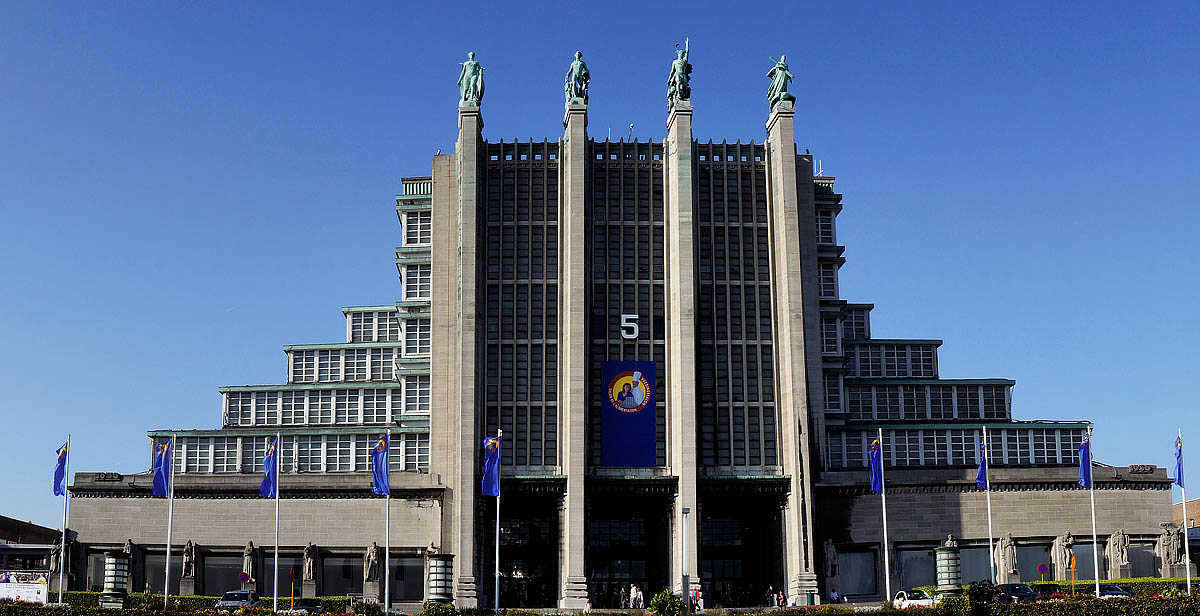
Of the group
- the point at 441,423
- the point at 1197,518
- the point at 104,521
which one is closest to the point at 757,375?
the point at 441,423

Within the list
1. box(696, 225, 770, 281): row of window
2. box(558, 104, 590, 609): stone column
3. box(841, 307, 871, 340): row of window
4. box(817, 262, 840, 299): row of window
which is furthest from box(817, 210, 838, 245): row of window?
box(558, 104, 590, 609): stone column

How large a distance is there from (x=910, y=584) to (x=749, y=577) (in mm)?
11528

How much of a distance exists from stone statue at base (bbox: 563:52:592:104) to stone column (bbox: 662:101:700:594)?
22.2 ft

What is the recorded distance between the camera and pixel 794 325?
89438mm

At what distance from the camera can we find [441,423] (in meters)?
89.9

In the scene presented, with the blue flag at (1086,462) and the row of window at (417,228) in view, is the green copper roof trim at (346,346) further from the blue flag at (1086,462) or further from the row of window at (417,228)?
the blue flag at (1086,462)

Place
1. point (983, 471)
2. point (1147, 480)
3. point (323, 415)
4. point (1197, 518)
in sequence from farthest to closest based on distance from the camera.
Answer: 1. point (1197, 518)
2. point (323, 415)
3. point (1147, 480)
4. point (983, 471)

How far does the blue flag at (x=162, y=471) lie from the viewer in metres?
76.1

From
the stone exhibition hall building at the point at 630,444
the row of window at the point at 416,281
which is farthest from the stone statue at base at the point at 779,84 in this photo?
the row of window at the point at 416,281

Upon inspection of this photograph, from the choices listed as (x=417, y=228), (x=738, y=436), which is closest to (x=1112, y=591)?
(x=738, y=436)

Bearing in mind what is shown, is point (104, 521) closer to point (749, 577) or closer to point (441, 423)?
point (441, 423)

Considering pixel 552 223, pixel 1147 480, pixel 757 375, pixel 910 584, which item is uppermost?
pixel 552 223

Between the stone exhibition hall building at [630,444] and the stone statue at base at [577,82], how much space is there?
0.19 meters

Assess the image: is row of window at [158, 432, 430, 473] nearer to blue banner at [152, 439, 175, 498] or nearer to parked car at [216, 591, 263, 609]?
blue banner at [152, 439, 175, 498]
